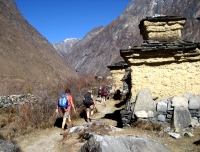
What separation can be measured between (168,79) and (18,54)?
3405 centimetres

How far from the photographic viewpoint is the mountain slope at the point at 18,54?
32.4 meters

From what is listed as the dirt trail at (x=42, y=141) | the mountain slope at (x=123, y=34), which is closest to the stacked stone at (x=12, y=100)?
the dirt trail at (x=42, y=141)

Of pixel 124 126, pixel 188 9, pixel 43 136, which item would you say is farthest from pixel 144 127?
pixel 188 9

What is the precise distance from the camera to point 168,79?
27.0 feet

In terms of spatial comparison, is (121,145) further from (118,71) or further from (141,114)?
(118,71)

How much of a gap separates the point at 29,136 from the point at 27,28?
48.7 m

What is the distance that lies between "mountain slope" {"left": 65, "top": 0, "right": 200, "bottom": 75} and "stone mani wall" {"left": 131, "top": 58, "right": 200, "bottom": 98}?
60591mm

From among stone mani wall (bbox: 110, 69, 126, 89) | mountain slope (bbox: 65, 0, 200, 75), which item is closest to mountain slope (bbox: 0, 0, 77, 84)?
stone mani wall (bbox: 110, 69, 126, 89)

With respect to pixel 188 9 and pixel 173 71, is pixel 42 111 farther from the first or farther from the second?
pixel 188 9

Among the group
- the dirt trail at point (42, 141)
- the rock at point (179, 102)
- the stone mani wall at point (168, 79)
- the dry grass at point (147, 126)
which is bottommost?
the dirt trail at point (42, 141)

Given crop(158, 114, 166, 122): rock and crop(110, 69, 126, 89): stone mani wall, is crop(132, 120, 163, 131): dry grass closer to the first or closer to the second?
crop(158, 114, 166, 122): rock

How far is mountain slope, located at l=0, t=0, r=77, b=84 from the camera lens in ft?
106

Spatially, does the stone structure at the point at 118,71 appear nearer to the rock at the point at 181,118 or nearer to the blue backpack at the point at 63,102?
the blue backpack at the point at 63,102

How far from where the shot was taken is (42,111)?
983cm
